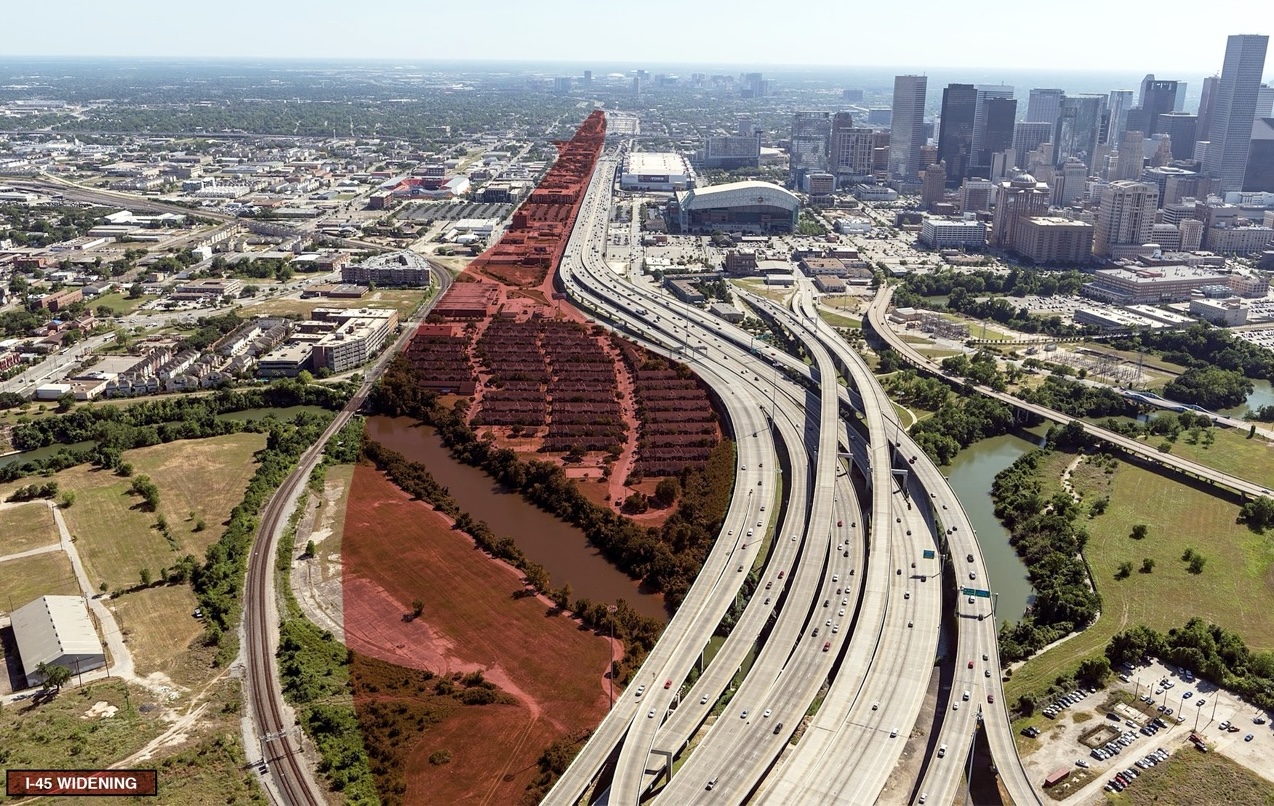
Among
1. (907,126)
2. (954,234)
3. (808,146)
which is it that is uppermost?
(907,126)

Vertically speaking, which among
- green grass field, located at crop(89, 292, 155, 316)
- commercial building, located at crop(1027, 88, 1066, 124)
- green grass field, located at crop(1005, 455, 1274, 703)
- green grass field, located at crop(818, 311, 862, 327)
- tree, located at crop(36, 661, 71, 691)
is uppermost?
commercial building, located at crop(1027, 88, 1066, 124)

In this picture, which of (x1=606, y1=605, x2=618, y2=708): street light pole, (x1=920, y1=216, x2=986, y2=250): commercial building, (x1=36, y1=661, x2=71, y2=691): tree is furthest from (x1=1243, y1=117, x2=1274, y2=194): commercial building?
(x1=36, y1=661, x2=71, y2=691): tree

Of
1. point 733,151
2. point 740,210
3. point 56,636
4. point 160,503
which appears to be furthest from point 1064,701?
point 733,151

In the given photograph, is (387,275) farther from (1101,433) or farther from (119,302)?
(1101,433)

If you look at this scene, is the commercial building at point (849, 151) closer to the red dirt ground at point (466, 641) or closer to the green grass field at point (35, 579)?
the red dirt ground at point (466, 641)

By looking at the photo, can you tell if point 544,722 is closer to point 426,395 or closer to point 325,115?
point 426,395

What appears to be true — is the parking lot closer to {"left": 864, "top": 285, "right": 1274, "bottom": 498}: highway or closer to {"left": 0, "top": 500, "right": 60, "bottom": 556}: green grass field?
{"left": 864, "top": 285, "right": 1274, "bottom": 498}: highway

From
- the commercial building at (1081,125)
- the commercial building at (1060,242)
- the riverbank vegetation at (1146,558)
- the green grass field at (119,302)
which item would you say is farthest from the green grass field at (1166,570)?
the commercial building at (1081,125)
